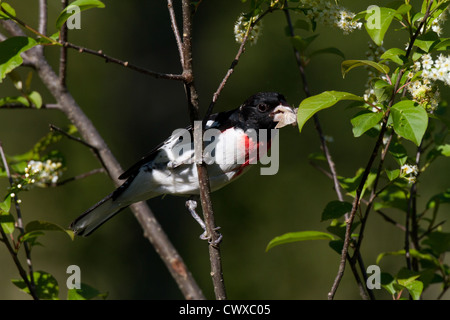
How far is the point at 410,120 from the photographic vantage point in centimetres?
162

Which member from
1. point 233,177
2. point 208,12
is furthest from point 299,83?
point 233,177

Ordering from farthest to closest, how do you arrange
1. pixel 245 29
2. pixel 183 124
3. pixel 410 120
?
1. pixel 183 124
2. pixel 245 29
3. pixel 410 120

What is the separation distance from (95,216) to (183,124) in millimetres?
2831

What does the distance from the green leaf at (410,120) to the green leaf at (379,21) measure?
22 centimetres

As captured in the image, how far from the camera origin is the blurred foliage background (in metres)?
5.96

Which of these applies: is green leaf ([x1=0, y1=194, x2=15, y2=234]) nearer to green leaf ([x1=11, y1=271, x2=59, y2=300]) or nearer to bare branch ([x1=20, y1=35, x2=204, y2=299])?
green leaf ([x1=11, y1=271, x2=59, y2=300])

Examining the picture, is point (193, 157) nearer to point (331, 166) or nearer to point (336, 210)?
point (331, 166)

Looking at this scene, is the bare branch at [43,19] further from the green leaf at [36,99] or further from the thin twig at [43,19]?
the green leaf at [36,99]

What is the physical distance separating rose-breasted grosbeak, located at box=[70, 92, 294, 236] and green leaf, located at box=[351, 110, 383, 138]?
31.6 inches

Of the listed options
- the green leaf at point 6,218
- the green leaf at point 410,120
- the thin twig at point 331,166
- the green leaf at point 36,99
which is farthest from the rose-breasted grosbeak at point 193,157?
the green leaf at point 410,120

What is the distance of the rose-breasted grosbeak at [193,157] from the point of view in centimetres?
258

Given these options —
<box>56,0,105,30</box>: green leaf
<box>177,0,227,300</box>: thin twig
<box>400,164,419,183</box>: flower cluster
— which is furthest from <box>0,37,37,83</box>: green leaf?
<box>400,164,419,183</box>: flower cluster

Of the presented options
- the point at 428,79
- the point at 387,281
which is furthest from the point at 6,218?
the point at 428,79
